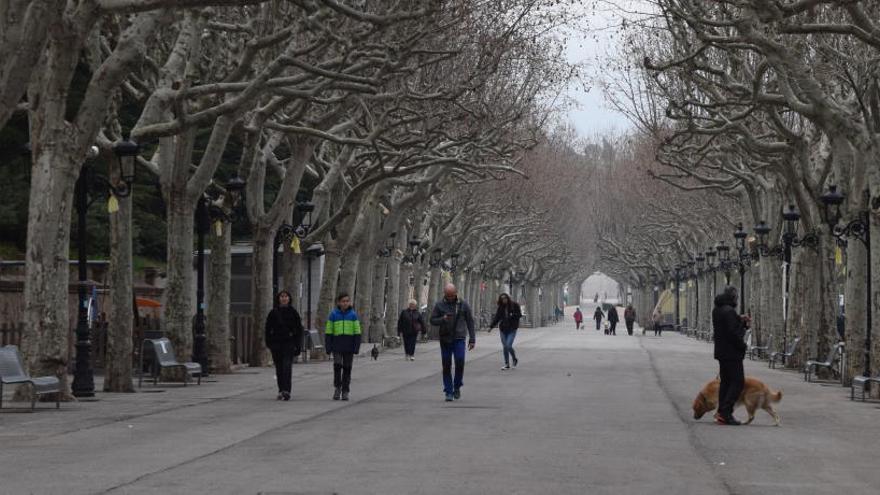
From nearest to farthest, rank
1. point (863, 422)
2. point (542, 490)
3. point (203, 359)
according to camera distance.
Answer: point (542, 490), point (863, 422), point (203, 359)

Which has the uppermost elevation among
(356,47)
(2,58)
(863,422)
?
(356,47)

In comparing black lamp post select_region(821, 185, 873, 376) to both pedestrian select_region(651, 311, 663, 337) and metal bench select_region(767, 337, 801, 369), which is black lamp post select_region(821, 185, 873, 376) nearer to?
metal bench select_region(767, 337, 801, 369)

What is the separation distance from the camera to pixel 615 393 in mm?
25828

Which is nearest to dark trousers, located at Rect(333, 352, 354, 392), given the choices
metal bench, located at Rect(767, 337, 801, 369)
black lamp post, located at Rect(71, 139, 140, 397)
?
Answer: black lamp post, located at Rect(71, 139, 140, 397)

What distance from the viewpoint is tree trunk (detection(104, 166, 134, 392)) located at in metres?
25.5

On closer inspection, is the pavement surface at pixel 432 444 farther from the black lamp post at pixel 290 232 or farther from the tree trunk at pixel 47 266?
the black lamp post at pixel 290 232

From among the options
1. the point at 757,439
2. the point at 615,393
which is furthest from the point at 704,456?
the point at 615,393

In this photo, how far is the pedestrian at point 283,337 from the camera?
23.5 m

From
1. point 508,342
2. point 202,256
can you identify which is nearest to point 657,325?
point 508,342

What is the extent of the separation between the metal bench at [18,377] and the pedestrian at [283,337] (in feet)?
11.8

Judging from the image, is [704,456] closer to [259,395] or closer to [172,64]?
[259,395]

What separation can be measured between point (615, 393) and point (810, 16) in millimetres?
6867

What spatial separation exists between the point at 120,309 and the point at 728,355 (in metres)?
10.6

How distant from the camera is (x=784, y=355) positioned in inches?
1580
